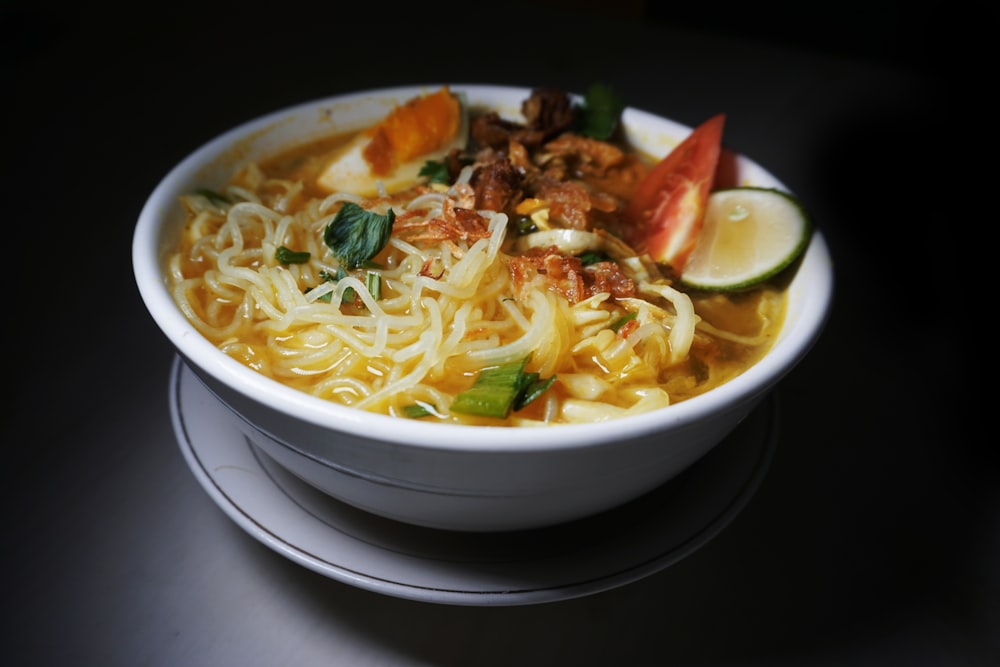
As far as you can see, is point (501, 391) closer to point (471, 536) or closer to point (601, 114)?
point (471, 536)

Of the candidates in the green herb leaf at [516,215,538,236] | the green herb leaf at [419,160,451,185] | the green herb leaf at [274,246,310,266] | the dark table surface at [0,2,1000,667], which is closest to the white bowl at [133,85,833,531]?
the green herb leaf at [274,246,310,266]

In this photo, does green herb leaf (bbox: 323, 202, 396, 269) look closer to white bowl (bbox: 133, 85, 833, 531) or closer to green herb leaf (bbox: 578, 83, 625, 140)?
white bowl (bbox: 133, 85, 833, 531)

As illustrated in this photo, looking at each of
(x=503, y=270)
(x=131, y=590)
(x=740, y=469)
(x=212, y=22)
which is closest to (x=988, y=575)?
(x=740, y=469)

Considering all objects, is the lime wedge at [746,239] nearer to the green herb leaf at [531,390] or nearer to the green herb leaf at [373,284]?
the green herb leaf at [531,390]

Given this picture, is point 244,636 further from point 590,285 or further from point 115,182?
point 115,182

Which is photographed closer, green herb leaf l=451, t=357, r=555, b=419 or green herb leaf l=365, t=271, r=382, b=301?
green herb leaf l=451, t=357, r=555, b=419

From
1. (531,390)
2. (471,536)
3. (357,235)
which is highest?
(357,235)

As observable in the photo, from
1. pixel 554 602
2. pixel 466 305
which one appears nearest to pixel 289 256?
pixel 466 305
